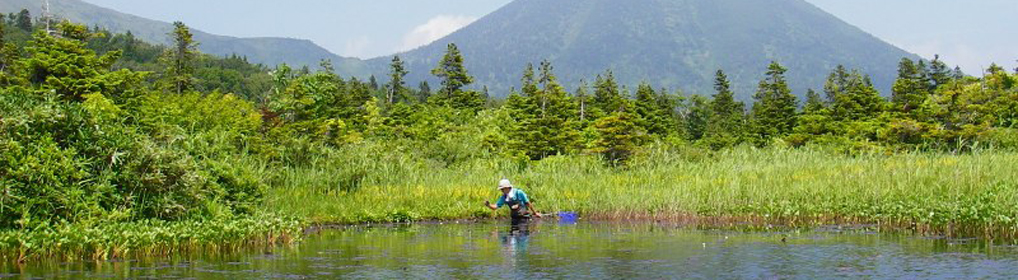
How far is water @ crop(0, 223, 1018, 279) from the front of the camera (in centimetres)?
1107


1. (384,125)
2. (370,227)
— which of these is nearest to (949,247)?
(370,227)

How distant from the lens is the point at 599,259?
42.0 ft

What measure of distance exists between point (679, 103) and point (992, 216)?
7378cm

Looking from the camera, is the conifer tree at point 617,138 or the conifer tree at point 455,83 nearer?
the conifer tree at point 617,138

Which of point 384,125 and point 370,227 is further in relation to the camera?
point 384,125

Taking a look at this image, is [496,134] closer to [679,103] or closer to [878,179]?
[878,179]

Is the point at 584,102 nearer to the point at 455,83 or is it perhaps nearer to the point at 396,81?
the point at 455,83

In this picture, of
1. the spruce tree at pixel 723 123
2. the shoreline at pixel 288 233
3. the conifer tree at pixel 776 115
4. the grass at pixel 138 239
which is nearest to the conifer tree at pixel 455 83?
the spruce tree at pixel 723 123

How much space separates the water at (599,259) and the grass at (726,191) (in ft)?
3.54

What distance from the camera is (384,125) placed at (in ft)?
187

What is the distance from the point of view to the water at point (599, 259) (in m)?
11.1

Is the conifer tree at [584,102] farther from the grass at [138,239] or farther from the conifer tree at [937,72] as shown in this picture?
the grass at [138,239]

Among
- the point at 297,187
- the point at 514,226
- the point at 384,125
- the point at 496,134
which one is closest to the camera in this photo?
the point at 514,226

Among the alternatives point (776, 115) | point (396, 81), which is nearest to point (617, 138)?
point (776, 115)
